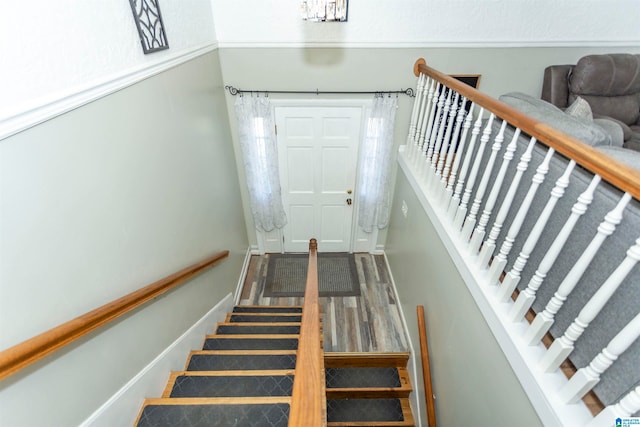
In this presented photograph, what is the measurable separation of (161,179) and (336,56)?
2.09 meters

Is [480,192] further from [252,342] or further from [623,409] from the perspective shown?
[252,342]

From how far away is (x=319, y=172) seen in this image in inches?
151

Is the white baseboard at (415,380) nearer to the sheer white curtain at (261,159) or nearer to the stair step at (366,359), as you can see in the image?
the stair step at (366,359)

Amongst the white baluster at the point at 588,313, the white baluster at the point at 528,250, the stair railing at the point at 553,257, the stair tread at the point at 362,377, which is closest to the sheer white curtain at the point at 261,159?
the stair tread at the point at 362,377

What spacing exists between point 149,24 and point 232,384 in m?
2.21

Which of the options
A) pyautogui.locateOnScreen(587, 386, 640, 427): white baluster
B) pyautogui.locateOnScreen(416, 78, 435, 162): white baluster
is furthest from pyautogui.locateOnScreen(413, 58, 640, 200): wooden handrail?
pyautogui.locateOnScreen(416, 78, 435, 162): white baluster

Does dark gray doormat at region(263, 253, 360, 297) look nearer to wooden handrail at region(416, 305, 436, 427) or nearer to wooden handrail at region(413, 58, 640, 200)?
wooden handrail at region(416, 305, 436, 427)

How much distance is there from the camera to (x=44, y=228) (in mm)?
1166

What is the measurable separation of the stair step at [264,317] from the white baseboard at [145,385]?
2.25 ft

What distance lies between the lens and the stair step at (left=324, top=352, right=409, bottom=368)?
3066 mm

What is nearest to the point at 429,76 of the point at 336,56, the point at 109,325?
the point at 336,56

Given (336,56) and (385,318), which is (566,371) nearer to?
(385,318)

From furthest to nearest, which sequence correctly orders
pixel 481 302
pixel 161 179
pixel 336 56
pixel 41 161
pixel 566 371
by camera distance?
pixel 336 56, pixel 161 179, pixel 481 302, pixel 566 371, pixel 41 161

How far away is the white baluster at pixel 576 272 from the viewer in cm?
102
